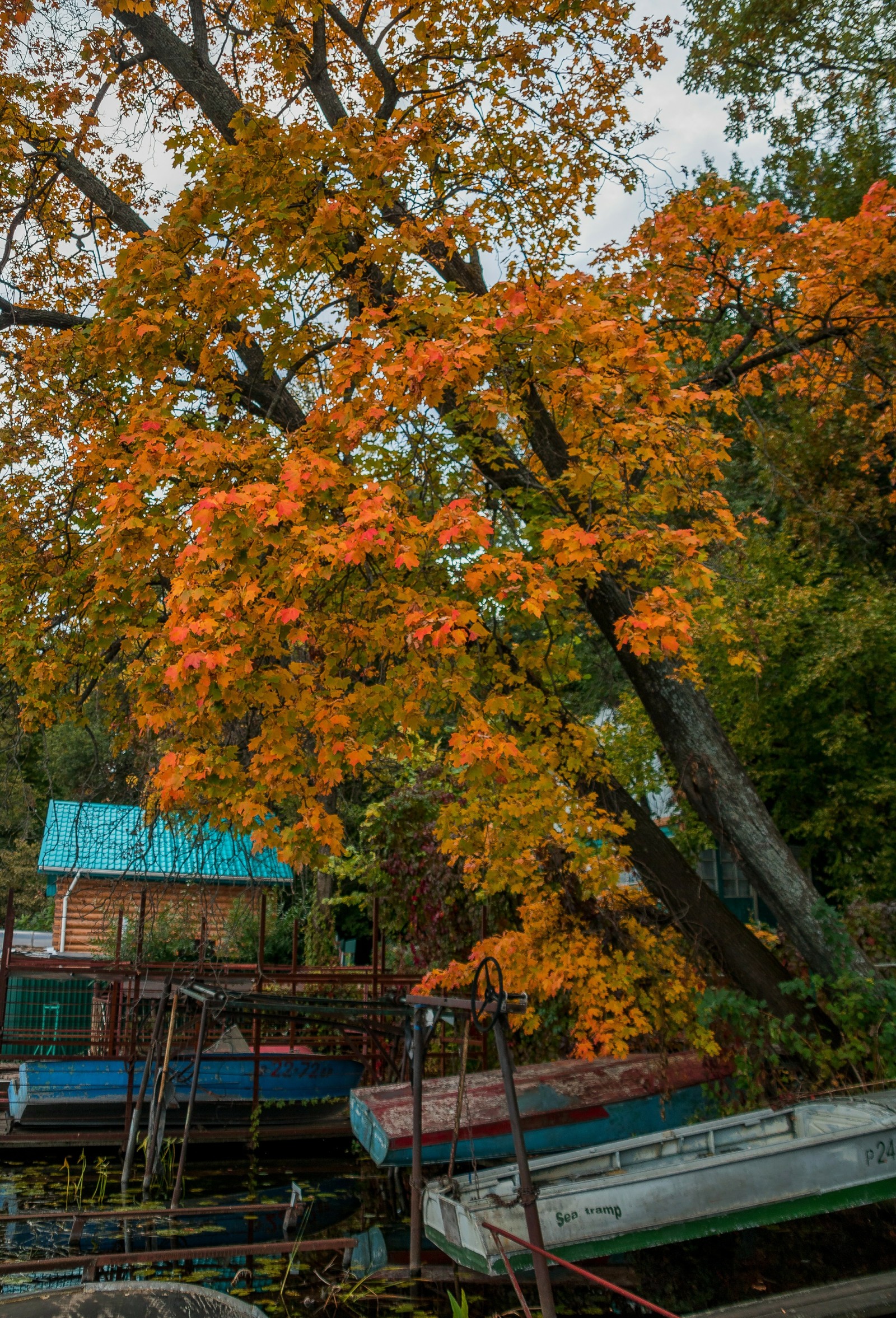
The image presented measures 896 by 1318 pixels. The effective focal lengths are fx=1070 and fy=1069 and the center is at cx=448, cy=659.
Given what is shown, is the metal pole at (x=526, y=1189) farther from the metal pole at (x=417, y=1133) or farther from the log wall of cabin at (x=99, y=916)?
the log wall of cabin at (x=99, y=916)

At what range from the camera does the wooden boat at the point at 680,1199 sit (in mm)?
6633

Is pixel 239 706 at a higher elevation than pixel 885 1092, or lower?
higher

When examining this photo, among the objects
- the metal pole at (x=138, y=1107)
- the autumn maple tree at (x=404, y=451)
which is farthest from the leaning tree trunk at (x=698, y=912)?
the metal pole at (x=138, y=1107)

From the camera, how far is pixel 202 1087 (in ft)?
42.8

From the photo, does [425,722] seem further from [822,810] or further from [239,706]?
[822,810]

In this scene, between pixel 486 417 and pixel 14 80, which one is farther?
pixel 14 80

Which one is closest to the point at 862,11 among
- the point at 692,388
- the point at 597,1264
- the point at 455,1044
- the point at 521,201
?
the point at 521,201

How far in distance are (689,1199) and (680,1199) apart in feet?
0.18

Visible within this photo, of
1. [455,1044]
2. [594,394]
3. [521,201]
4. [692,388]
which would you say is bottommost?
[455,1044]

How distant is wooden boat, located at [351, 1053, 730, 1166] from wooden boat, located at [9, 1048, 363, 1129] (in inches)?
153

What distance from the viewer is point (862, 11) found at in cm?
1530

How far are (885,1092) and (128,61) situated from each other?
411 inches

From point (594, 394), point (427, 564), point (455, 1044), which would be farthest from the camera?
point (455, 1044)

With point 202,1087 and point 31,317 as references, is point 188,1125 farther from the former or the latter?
point 31,317
